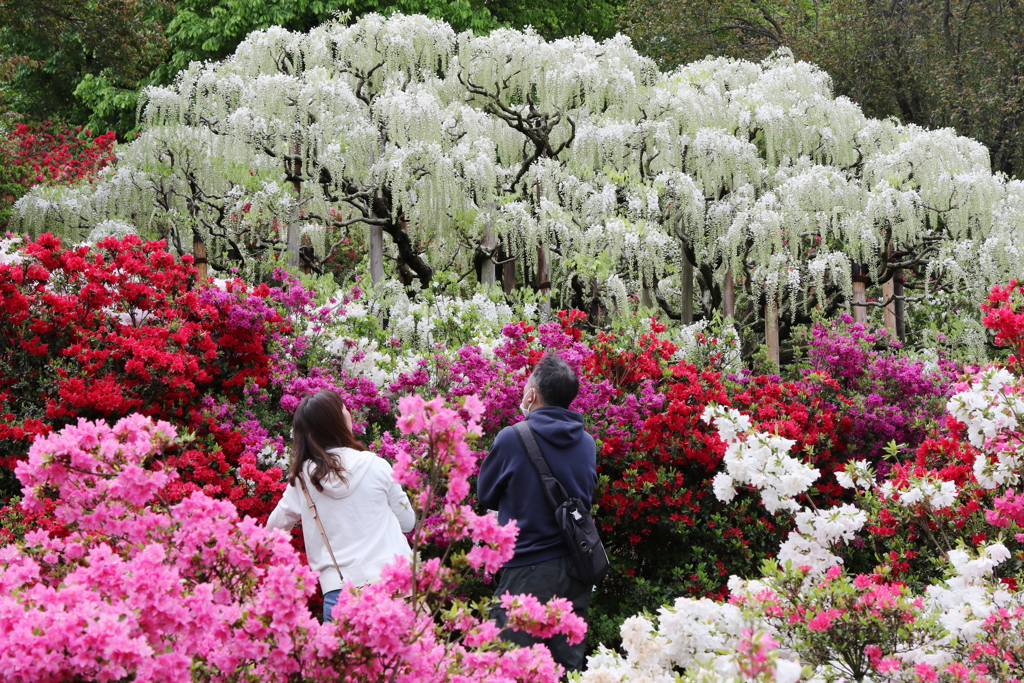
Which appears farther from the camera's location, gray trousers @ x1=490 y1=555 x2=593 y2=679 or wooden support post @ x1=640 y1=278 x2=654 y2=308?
wooden support post @ x1=640 y1=278 x2=654 y2=308

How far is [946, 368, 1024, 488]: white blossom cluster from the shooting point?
2891 millimetres

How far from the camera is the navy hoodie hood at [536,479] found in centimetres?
304

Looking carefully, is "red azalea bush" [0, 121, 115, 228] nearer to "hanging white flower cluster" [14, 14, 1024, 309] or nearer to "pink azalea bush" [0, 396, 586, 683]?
"hanging white flower cluster" [14, 14, 1024, 309]

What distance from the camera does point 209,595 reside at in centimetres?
164

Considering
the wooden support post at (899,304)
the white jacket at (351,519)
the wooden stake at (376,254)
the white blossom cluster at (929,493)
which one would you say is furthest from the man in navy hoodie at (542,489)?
the wooden support post at (899,304)

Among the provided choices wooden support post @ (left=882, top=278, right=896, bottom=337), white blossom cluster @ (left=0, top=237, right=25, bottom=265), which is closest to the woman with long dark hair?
white blossom cluster @ (left=0, top=237, right=25, bottom=265)

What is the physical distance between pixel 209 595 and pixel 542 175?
734cm

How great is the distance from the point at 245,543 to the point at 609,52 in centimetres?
869

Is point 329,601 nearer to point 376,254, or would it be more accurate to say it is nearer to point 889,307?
point 376,254

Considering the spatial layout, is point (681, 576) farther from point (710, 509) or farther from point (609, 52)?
point (609, 52)

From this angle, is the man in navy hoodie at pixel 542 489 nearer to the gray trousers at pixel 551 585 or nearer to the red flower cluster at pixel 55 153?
the gray trousers at pixel 551 585

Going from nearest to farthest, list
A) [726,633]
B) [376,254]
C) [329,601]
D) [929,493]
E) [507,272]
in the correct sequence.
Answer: [726,633] < [329,601] < [929,493] < [376,254] < [507,272]

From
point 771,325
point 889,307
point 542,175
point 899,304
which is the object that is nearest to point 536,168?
point 542,175

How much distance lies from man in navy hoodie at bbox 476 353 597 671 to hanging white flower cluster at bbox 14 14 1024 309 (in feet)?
14.0
